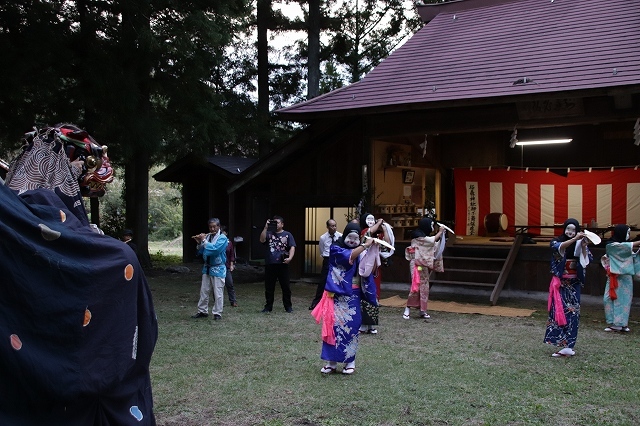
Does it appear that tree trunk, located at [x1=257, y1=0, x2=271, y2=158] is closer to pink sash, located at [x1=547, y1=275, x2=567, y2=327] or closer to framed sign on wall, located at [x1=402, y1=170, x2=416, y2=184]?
framed sign on wall, located at [x1=402, y1=170, x2=416, y2=184]

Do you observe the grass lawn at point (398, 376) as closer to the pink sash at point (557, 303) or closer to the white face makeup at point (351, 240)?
the pink sash at point (557, 303)

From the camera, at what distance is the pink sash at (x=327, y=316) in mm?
6637

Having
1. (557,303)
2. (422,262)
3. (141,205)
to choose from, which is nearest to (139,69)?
(141,205)

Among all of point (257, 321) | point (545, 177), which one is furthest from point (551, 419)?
point (545, 177)

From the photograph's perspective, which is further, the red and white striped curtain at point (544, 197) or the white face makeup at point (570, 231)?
the red and white striped curtain at point (544, 197)

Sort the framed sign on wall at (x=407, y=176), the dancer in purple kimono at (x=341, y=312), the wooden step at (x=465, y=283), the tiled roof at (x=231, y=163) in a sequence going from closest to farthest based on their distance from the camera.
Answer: the dancer in purple kimono at (x=341, y=312) → the wooden step at (x=465, y=283) → the framed sign on wall at (x=407, y=176) → the tiled roof at (x=231, y=163)

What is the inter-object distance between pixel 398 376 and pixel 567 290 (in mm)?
2607

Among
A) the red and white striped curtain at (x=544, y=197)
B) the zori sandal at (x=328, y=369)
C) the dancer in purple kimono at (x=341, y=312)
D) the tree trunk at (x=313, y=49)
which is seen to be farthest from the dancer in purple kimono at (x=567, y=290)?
the tree trunk at (x=313, y=49)

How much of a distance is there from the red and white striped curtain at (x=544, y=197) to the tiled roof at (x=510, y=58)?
4.02 metres

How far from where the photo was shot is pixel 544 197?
57.0 feet

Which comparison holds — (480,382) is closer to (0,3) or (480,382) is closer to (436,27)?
(0,3)

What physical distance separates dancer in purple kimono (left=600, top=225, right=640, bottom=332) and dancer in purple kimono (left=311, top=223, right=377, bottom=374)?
491cm

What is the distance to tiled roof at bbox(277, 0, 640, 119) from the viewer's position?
456 inches

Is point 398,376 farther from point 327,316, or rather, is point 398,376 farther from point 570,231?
point 570,231
